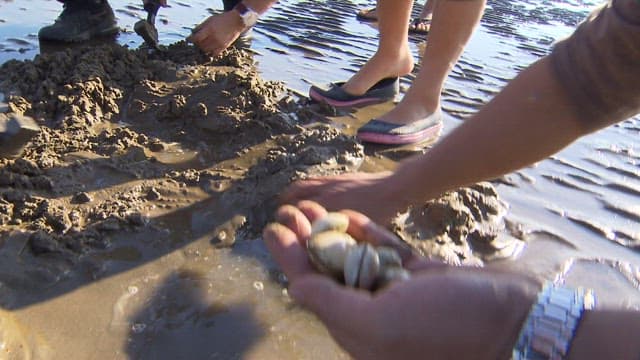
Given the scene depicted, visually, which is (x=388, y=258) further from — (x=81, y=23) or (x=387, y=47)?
(x=81, y=23)

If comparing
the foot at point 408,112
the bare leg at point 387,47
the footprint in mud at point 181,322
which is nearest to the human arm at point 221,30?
the bare leg at point 387,47

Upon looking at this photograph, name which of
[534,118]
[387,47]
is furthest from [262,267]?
[387,47]

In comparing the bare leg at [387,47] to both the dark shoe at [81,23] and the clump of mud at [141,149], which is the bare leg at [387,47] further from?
the dark shoe at [81,23]

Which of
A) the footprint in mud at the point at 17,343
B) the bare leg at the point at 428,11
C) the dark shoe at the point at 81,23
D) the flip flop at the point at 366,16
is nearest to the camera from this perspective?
the footprint in mud at the point at 17,343

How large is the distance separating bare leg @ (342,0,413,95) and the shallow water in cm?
53

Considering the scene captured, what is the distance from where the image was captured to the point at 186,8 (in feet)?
20.0

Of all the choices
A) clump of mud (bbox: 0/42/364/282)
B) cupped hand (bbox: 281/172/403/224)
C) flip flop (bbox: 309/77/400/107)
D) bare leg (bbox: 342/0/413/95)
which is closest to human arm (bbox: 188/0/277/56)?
clump of mud (bbox: 0/42/364/282)

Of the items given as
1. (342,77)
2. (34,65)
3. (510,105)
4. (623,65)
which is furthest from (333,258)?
(342,77)

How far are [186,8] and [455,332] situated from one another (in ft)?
19.0

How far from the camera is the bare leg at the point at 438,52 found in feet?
9.97

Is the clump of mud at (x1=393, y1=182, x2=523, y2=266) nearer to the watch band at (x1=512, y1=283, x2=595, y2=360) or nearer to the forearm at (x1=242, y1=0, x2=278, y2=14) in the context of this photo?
the watch band at (x1=512, y1=283, x2=595, y2=360)

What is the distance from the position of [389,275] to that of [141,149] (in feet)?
5.47

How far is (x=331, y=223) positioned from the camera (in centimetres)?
168

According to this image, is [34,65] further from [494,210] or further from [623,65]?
[623,65]
